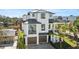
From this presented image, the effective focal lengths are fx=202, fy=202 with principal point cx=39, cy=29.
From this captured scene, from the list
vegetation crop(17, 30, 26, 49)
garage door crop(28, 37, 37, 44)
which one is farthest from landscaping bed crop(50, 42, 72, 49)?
vegetation crop(17, 30, 26, 49)

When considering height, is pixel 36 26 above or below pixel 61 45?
above

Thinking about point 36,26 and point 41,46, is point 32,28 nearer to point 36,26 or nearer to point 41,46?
point 36,26

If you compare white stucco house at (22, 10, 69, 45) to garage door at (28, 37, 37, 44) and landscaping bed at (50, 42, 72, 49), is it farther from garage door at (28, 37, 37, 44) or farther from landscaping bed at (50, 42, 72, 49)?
landscaping bed at (50, 42, 72, 49)

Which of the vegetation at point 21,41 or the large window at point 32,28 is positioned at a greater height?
the large window at point 32,28

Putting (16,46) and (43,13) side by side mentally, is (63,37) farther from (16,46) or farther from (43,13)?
(16,46)

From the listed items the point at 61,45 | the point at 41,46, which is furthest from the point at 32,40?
the point at 61,45

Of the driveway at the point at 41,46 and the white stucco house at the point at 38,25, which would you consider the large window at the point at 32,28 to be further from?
the driveway at the point at 41,46

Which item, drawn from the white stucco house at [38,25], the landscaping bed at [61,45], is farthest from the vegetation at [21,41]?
the landscaping bed at [61,45]
